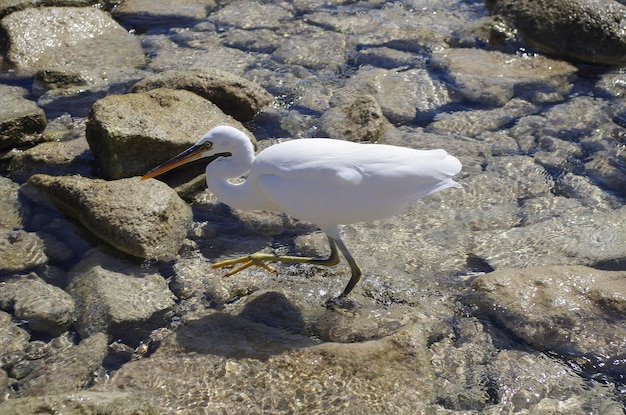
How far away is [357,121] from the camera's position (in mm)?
5672

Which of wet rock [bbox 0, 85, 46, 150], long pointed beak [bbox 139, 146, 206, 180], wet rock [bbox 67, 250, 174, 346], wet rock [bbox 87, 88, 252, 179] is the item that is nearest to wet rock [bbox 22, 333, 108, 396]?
wet rock [bbox 67, 250, 174, 346]

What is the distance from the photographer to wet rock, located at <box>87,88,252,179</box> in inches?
198

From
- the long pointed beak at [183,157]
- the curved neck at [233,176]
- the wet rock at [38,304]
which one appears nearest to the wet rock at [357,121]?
the curved neck at [233,176]

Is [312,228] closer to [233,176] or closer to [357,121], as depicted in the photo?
[233,176]

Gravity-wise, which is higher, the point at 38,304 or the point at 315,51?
the point at 315,51

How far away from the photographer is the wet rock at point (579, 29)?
22.9ft

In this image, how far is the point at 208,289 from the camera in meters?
4.31

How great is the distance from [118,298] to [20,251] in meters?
0.77

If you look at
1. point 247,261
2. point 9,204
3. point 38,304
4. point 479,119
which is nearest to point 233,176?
point 247,261

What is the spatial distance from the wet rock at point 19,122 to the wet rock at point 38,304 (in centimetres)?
154

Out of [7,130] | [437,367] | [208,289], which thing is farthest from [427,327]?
[7,130]

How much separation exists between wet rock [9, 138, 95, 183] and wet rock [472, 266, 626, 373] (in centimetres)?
289

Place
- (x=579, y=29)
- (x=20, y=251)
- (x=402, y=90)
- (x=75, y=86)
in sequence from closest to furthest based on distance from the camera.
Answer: (x=20, y=251) < (x=75, y=86) < (x=402, y=90) < (x=579, y=29)

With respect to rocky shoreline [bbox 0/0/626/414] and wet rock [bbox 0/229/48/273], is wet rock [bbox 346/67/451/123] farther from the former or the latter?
wet rock [bbox 0/229/48/273]
